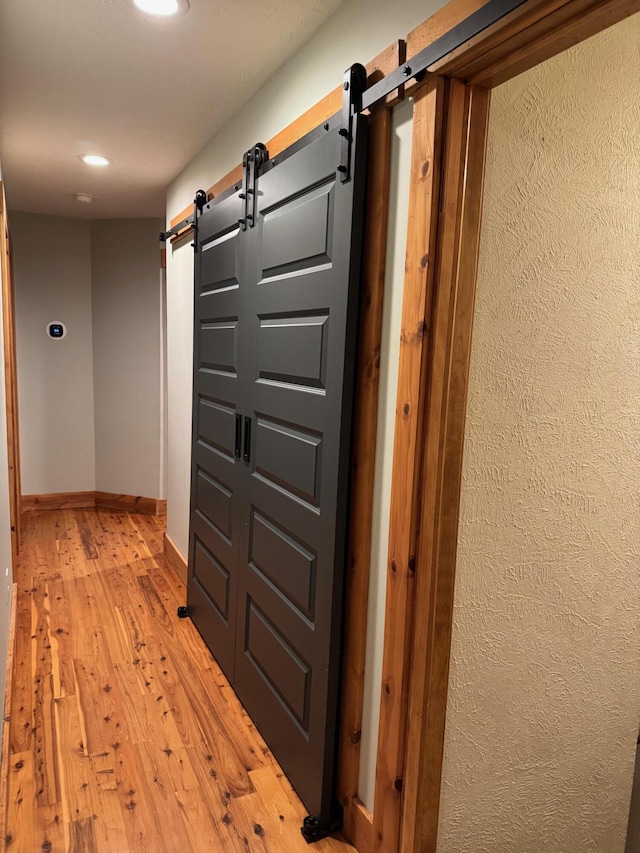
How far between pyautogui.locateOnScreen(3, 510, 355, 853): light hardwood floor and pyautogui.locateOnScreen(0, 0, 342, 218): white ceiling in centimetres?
249

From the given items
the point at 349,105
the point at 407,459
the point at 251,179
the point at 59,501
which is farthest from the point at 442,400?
the point at 59,501

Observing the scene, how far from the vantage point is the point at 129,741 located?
2.24 metres

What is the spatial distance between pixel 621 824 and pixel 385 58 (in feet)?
7.90

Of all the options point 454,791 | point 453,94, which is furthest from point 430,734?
point 453,94

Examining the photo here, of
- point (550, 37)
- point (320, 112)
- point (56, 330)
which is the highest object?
point (320, 112)

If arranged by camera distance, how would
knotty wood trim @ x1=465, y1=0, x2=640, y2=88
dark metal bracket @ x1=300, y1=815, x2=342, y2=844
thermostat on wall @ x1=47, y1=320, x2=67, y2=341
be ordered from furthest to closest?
thermostat on wall @ x1=47, y1=320, x2=67, y2=341 → dark metal bracket @ x1=300, y1=815, x2=342, y2=844 → knotty wood trim @ x1=465, y1=0, x2=640, y2=88

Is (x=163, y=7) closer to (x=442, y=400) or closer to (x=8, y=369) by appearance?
(x=442, y=400)

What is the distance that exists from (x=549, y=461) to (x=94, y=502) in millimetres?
4756

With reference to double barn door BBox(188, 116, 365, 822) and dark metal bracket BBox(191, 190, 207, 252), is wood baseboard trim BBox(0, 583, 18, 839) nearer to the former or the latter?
double barn door BBox(188, 116, 365, 822)

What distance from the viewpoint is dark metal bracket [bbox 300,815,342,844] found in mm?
1790

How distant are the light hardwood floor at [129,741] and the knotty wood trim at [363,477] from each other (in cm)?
21

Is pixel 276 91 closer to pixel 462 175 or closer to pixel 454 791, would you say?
pixel 462 175

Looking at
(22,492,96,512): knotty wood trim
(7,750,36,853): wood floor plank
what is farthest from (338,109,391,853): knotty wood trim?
(22,492,96,512): knotty wood trim

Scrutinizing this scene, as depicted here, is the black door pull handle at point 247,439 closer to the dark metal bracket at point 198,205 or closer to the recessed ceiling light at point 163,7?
the dark metal bracket at point 198,205
